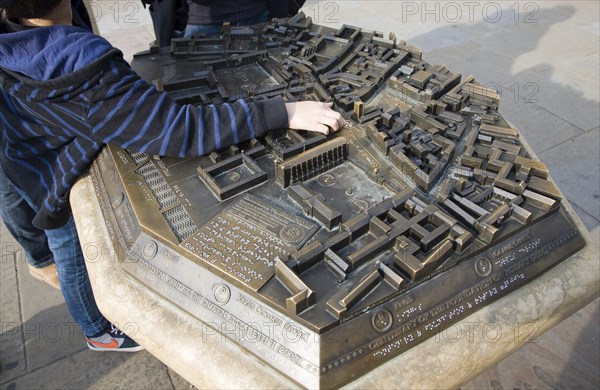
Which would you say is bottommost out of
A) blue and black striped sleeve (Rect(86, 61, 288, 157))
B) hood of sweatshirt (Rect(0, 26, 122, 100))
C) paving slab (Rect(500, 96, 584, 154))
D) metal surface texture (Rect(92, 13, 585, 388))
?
paving slab (Rect(500, 96, 584, 154))

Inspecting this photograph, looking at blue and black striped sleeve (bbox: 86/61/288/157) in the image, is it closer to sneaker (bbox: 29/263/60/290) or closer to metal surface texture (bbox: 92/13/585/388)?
metal surface texture (bbox: 92/13/585/388)

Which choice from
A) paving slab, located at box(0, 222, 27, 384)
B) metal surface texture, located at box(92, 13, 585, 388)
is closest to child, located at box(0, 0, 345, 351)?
metal surface texture, located at box(92, 13, 585, 388)

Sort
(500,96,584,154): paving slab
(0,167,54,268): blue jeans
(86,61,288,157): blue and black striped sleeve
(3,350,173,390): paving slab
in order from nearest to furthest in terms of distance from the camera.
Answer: (86,61,288,157): blue and black striped sleeve → (0,167,54,268): blue jeans → (3,350,173,390): paving slab → (500,96,584,154): paving slab

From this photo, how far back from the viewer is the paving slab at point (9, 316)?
122 inches

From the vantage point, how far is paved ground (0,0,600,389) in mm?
3041

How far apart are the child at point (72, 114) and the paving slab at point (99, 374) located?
84cm

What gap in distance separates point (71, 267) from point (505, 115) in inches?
190

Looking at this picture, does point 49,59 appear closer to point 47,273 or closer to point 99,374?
point 47,273

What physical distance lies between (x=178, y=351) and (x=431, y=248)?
3.90ft

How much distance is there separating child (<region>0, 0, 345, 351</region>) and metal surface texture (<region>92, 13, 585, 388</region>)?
0.14 meters

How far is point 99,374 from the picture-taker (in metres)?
3.08

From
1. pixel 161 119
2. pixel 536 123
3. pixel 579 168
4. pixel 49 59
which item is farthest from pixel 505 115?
pixel 49 59

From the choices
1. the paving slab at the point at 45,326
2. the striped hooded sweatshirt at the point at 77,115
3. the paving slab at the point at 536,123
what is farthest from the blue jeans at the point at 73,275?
the paving slab at the point at 536,123

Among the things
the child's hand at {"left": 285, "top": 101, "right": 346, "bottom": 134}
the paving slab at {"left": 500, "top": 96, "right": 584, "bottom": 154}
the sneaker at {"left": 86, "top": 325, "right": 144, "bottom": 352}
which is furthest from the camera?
the paving slab at {"left": 500, "top": 96, "right": 584, "bottom": 154}
